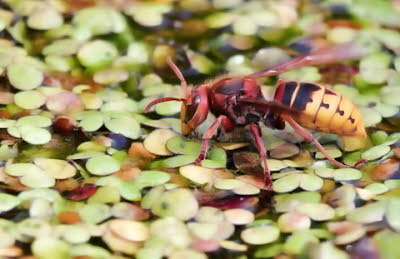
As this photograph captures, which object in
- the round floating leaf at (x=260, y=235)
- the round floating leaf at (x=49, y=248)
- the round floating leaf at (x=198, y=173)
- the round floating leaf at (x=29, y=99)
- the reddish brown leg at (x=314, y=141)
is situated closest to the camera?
the round floating leaf at (x=49, y=248)

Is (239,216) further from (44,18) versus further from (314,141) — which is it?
(44,18)

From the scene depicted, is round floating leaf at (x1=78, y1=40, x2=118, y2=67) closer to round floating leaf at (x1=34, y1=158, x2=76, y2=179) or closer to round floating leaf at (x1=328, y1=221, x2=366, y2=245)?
round floating leaf at (x1=34, y1=158, x2=76, y2=179)

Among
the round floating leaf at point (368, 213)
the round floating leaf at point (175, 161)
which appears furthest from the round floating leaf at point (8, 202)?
the round floating leaf at point (368, 213)

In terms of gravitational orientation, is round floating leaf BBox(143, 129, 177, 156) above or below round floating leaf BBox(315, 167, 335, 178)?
above

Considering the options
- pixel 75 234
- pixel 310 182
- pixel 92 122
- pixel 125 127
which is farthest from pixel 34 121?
pixel 310 182

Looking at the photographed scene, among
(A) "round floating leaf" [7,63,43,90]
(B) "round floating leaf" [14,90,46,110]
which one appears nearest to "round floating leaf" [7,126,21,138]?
(B) "round floating leaf" [14,90,46,110]

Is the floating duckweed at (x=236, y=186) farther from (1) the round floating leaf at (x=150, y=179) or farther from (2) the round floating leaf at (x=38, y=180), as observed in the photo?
(2) the round floating leaf at (x=38, y=180)
